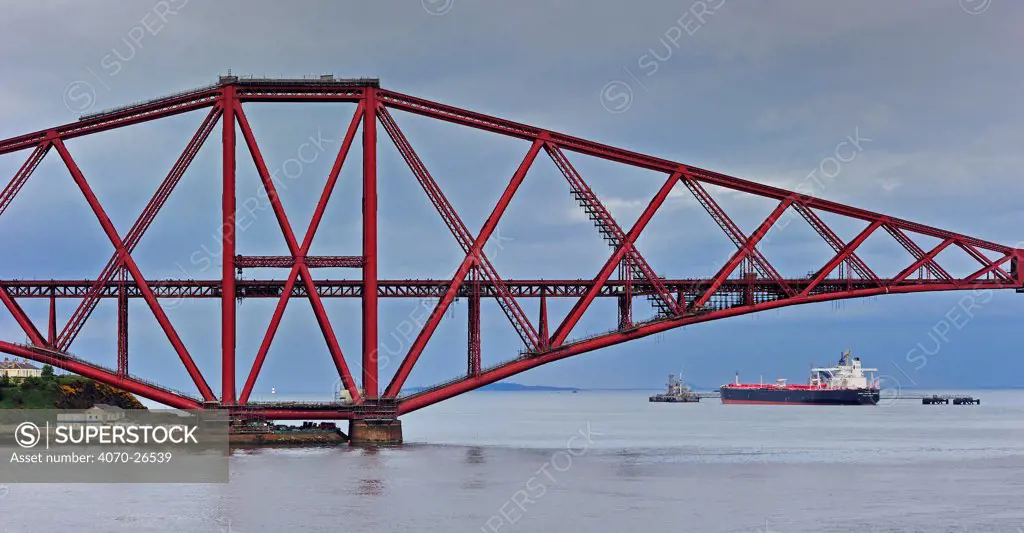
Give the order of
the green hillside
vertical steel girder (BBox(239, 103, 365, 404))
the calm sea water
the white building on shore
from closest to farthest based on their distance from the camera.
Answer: the calm sea water → vertical steel girder (BBox(239, 103, 365, 404)) → the green hillside → the white building on shore

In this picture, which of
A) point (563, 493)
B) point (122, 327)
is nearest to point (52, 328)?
point (122, 327)

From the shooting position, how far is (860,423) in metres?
165

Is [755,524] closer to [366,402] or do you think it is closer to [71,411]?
[366,402]

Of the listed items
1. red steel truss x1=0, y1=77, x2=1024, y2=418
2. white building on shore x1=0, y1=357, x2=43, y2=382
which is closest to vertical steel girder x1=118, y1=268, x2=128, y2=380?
red steel truss x1=0, y1=77, x2=1024, y2=418

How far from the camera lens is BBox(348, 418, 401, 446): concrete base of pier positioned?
307 ft

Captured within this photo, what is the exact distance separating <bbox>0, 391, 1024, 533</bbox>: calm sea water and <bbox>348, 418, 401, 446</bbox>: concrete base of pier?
1191 millimetres

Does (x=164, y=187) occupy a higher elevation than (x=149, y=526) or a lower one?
higher

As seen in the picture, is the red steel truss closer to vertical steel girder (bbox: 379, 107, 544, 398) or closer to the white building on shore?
vertical steel girder (bbox: 379, 107, 544, 398)

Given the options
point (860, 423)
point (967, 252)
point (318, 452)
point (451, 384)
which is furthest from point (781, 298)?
point (860, 423)

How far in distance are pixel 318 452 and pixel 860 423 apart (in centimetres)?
9061

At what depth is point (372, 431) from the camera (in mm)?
94250

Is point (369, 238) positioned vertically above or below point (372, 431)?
above

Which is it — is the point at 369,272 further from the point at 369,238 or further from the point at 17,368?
the point at 17,368

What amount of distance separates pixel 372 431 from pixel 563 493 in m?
26.2
